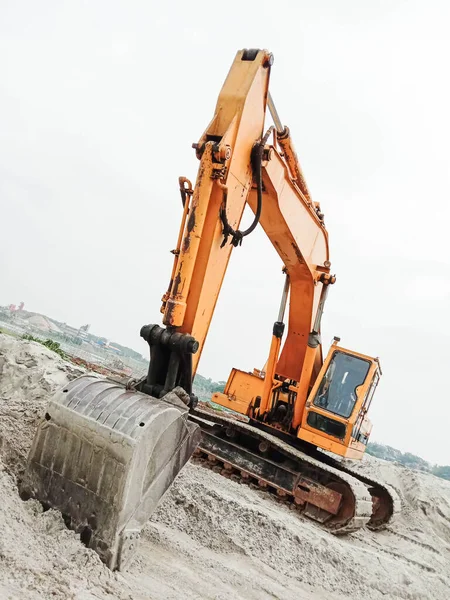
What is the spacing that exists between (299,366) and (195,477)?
276cm

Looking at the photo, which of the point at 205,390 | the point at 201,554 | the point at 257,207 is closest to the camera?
the point at 201,554

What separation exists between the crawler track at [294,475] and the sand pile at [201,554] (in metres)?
0.27

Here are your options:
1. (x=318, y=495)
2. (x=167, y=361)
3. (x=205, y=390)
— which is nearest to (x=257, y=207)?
(x=167, y=361)

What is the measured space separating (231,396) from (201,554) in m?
4.61

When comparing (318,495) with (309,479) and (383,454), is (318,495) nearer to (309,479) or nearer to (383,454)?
(309,479)

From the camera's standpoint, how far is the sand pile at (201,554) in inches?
104

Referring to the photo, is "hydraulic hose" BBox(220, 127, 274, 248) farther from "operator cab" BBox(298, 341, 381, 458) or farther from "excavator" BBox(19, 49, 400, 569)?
"operator cab" BBox(298, 341, 381, 458)

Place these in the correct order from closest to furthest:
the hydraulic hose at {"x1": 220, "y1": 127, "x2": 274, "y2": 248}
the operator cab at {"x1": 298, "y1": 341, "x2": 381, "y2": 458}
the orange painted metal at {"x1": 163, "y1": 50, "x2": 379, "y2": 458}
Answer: the orange painted metal at {"x1": 163, "y1": 50, "x2": 379, "y2": 458}
the hydraulic hose at {"x1": 220, "y1": 127, "x2": 274, "y2": 248}
the operator cab at {"x1": 298, "y1": 341, "x2": 381, "y2": 458}

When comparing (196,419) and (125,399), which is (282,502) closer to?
(196,419)

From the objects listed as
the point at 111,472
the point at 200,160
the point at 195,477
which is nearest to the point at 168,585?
the point at 111,472

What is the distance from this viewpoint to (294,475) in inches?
276

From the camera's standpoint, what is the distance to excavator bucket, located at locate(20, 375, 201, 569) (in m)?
3.01

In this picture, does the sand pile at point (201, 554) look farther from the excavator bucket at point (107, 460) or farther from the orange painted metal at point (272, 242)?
the orange painted metal at point (272, 242)

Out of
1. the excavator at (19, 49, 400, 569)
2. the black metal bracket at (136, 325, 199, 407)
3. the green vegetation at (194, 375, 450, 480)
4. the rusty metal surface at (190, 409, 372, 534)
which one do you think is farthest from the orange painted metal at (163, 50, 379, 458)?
the green vegetation at (194, 375, 450, 480)
